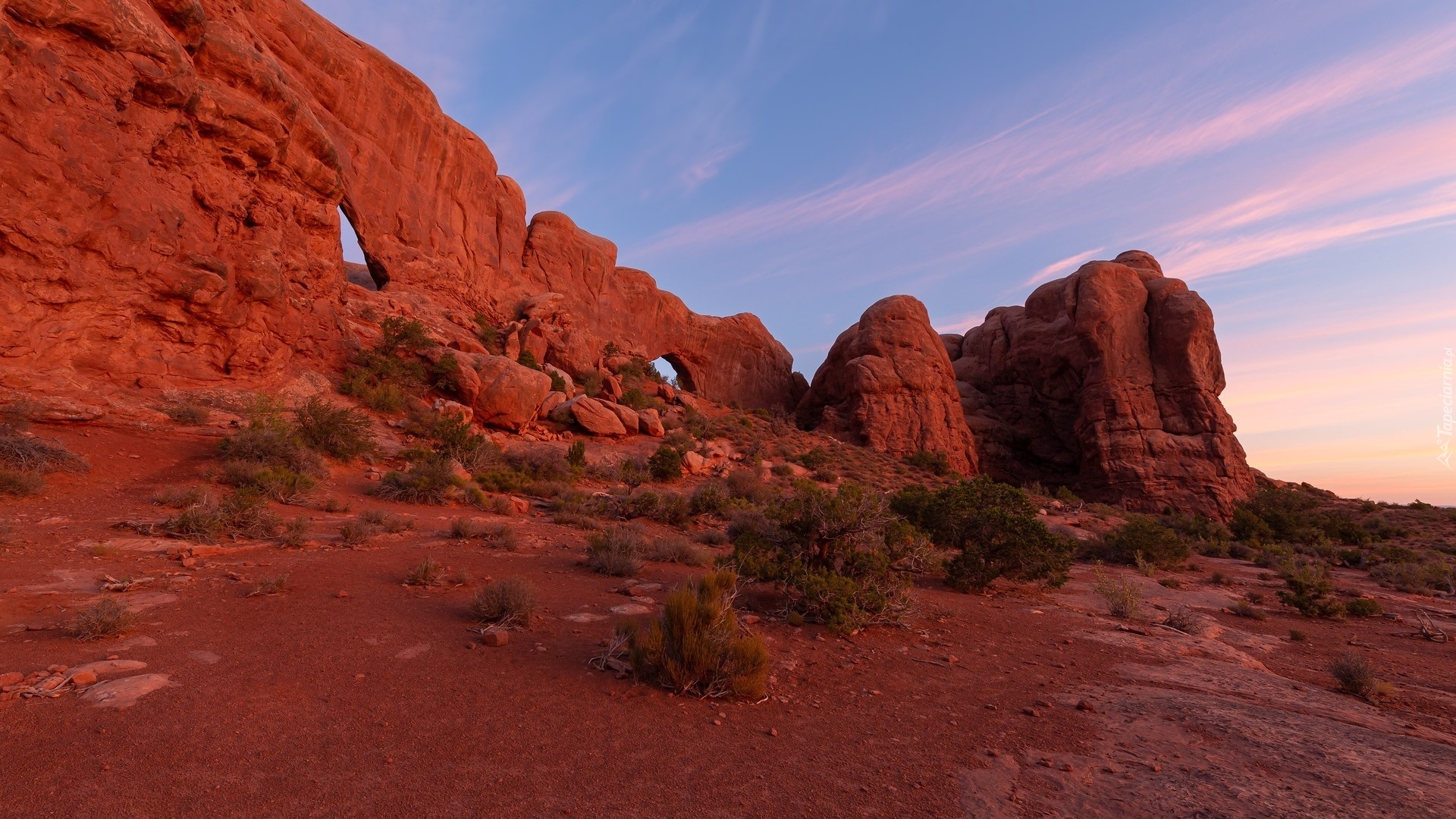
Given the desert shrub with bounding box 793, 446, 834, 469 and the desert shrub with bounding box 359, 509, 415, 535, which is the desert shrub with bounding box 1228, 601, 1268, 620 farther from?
the desert shrub with bounding box 793, 446, 834, 469

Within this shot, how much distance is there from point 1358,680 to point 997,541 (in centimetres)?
463

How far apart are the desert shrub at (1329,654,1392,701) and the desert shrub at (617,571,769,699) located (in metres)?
5.12

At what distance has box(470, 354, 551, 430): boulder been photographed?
61.3ft

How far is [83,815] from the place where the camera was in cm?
278

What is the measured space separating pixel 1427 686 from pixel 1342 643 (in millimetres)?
2208

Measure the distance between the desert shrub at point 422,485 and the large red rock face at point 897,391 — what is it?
2202 cm

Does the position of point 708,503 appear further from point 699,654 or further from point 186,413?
point 186,413

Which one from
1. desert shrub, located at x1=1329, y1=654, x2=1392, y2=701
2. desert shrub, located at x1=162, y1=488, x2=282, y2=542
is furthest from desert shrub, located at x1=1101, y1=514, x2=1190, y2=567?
desert shrub, located at x1=162, y1=488, x2=282, y2=542

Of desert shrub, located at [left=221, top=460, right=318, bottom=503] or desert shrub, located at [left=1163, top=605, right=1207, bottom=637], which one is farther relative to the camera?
desert shrub, located at [left=221, top=460, right=318, bottom=503]

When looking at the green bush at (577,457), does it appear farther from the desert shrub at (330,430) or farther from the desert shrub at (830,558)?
the desert shrub at (830,558)

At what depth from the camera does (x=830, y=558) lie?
7586 millimetres

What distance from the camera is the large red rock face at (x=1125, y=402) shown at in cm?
2788

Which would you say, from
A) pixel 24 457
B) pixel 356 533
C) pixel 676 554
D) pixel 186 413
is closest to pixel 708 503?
pixel 676 554

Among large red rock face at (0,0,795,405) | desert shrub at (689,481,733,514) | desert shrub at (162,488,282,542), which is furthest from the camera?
desert shrub at (689,481,733,514)
